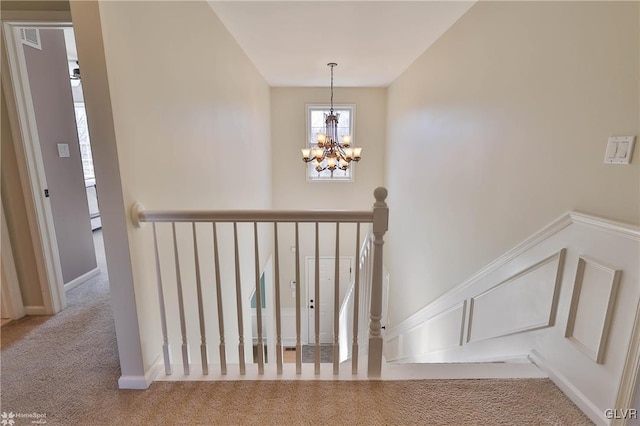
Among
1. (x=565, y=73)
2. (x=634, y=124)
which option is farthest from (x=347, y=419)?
(x=565, y=73)

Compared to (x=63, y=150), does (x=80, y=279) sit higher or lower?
lower

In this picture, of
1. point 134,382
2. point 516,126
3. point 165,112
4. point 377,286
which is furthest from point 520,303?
point 165,112

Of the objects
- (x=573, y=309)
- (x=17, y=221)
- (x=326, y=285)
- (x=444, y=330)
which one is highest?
(x=17, y=221)

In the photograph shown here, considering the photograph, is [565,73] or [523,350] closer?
[565,73]

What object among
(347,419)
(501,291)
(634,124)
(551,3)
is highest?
(551,3)

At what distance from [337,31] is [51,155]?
281 centimetres

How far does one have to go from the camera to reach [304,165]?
6328 millimetres

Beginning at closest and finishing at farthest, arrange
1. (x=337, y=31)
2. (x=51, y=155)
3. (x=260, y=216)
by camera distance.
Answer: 1. (x=260, y=216)
2. (x=51, y=155)
3. (x=337, y=31)

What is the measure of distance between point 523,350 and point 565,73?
60.2 inches

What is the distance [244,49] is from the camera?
3674 mm

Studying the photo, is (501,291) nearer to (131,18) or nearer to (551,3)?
(551,3)

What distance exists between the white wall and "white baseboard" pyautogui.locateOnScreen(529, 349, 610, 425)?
2087 mm

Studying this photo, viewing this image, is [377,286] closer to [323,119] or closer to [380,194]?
[380,194]

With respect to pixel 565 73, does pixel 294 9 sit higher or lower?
higher
